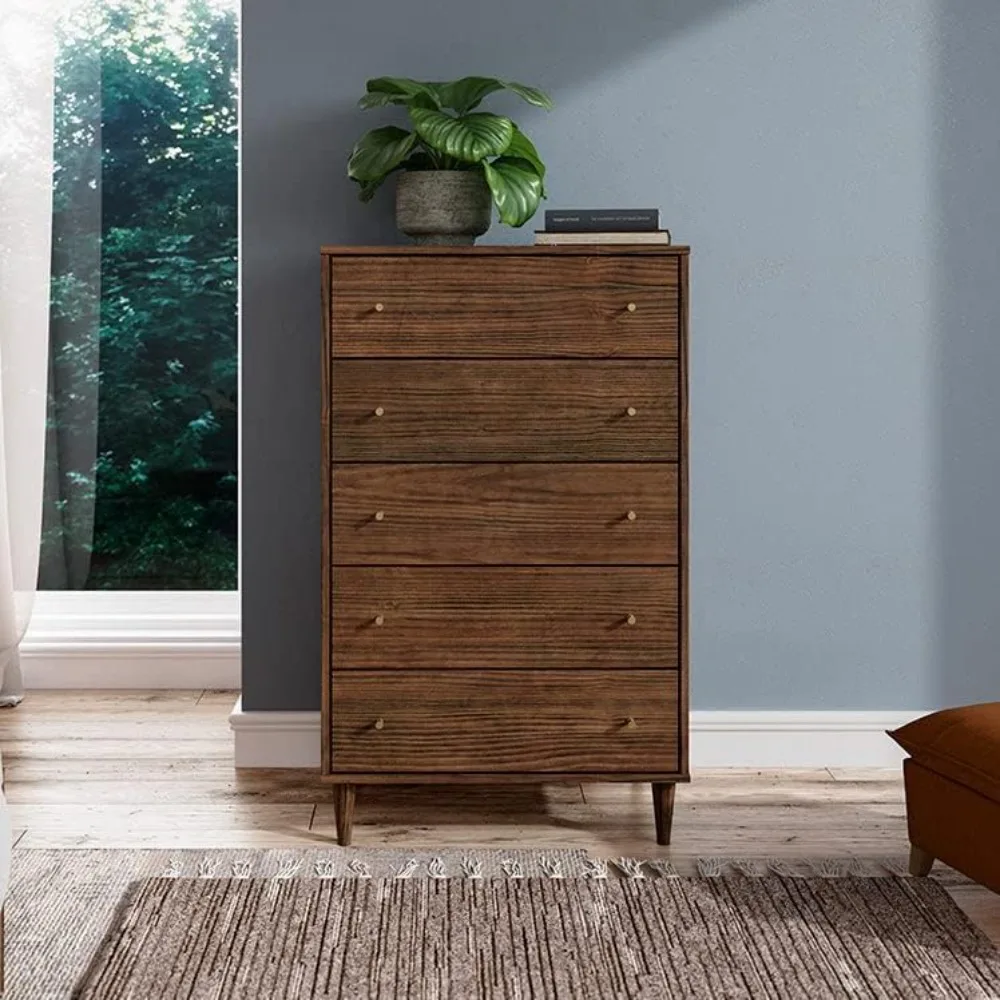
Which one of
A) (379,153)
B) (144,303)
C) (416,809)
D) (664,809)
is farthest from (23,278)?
(664,809)

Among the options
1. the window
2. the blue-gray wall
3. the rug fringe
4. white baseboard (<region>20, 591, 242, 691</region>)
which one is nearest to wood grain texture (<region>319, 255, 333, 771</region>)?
the rug fringe

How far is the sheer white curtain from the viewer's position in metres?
3.83

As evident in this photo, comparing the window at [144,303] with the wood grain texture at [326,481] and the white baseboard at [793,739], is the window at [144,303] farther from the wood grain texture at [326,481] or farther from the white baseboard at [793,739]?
the wood grain texture at [326,481]

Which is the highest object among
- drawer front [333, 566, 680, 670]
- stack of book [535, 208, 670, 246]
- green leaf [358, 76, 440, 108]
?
green leaf [358, 76, 440, 108]

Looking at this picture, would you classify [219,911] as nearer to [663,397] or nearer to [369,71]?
[663,397]

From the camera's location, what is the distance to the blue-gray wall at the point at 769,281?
3.20 m

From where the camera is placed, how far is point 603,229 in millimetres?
2770

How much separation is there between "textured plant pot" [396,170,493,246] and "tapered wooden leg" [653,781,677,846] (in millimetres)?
1179

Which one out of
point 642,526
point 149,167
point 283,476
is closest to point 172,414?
point 149,167

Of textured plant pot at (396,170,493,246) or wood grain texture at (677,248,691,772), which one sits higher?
textured plant pot at (396,170,493,246)

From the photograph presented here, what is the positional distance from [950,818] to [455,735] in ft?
3.03

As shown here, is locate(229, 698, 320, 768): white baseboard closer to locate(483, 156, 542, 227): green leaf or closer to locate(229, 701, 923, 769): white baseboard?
locate(229, 701, 923, 769): white baseboard

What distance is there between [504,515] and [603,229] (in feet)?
1.98

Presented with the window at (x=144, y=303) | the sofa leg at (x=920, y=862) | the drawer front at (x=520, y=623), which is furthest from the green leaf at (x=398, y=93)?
the sofa leg at (x=920, y=862)
